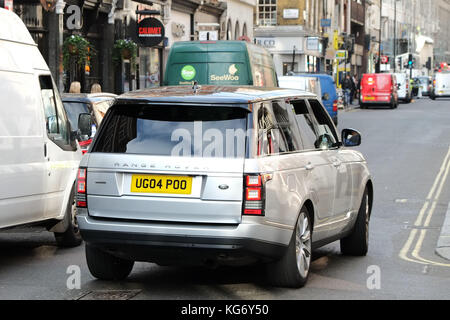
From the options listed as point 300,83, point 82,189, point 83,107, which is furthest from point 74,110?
point 300,83

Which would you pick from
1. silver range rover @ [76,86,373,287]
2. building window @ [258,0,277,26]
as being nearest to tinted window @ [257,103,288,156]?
silver range rover @ [76,86,373,287]

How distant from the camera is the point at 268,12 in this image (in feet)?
219

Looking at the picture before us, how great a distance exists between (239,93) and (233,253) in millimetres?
1359

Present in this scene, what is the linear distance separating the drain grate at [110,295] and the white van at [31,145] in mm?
1603

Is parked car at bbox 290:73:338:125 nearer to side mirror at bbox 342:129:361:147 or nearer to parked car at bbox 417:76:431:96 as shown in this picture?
side mirror at bbox 342:129:361:147

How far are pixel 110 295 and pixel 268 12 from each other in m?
59.5

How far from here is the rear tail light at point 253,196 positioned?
25.6 ft

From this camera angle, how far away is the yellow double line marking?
35.1 feet

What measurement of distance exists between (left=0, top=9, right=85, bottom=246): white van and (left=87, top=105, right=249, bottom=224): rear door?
1.55m

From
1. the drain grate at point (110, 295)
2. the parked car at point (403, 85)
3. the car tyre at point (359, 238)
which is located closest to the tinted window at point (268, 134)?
the drain grate at point (110, 295)

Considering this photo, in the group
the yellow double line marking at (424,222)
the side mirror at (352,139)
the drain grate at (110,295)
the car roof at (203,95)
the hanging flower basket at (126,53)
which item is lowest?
the yellow double line marking at (424,222)

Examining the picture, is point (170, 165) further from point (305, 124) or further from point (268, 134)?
point (305, 124)

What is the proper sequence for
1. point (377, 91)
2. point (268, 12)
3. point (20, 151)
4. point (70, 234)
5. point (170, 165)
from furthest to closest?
point (268, 12), point (377, 91), point (70, 234), point (20, 151), point (170, 165)

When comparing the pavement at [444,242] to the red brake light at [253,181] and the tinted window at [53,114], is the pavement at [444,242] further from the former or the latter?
the tinted window at [53,114]
